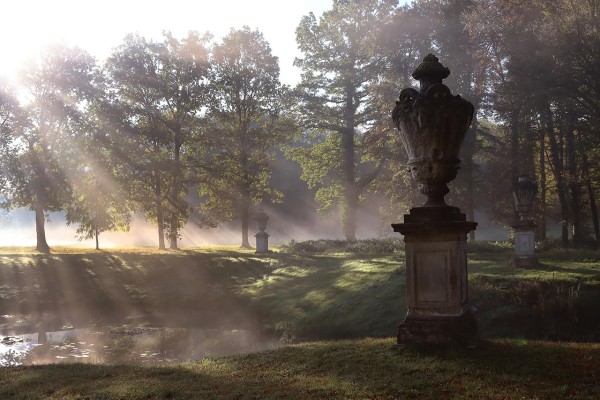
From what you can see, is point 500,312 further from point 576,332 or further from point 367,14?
point 367,14

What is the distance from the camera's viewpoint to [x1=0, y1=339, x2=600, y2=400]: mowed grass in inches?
236

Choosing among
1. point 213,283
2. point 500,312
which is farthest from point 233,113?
point 500,312

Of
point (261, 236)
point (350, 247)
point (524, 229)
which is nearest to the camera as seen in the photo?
point (524, 229)

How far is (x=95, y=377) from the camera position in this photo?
28.4ft

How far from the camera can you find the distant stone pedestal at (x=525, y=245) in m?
17.7

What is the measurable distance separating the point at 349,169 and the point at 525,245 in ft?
75.8

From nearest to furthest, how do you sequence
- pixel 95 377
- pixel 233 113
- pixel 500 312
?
pixel 95 377
pixel 500 312
pixel 233 113

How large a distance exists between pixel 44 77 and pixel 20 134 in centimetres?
419

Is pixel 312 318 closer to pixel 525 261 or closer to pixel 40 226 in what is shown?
Answer: pixel 525 261

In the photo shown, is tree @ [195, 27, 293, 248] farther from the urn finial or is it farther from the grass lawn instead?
the urn finial

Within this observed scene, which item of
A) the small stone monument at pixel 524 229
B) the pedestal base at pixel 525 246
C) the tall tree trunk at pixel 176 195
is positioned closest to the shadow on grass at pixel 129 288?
the tall tree trunk at pixel 176 195

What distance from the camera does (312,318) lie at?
54.2 feet

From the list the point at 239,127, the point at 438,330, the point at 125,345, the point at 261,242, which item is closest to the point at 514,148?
the point at 261,242

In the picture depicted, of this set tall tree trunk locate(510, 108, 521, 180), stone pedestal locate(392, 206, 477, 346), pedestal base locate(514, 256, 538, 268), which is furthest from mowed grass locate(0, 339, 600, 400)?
A: tall tree trunk locate(510, 108, 521, 180)
